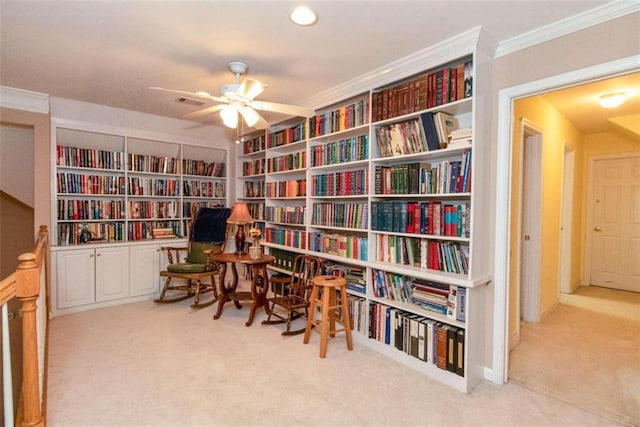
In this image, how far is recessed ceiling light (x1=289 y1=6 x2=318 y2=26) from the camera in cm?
190

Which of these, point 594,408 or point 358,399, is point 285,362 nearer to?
point 358,399

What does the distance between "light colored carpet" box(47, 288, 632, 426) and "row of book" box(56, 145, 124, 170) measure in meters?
1.87

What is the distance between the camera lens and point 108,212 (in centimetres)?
405

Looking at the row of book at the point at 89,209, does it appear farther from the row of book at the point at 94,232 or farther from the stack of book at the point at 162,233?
the stack of book at the point at 162,233

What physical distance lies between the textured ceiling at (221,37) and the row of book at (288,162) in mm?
813

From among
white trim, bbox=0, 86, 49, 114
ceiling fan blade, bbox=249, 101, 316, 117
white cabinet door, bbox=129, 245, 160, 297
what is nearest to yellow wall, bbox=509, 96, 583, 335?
ceiling fan blade, bbox=249, 101, 316, 117

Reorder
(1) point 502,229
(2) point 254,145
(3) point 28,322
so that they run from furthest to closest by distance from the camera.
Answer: (2) point 254,145 → (1) point 502,229 → (3) point 28,322

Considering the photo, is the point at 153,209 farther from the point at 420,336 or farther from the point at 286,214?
the point at 420,336

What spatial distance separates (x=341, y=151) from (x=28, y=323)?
8.44 feet

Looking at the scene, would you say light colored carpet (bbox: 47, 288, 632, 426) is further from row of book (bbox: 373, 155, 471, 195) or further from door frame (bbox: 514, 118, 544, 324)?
door frame (bbox: 514, 118, 544, 324)

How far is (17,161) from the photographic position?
3586 millimetres

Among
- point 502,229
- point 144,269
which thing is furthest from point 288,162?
point 502,229

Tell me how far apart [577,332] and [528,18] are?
293 centimetres

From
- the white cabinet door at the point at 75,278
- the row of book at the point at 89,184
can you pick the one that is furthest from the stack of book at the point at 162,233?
the white cabinet door at the point at 75,278
